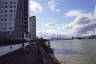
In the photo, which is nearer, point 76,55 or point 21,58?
point 21,58

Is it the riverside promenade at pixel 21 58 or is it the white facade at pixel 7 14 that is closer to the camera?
the riverside promenade at pixel 21 58

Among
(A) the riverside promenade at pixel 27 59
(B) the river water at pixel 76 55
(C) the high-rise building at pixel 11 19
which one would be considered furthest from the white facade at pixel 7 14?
(A) the riverside promenade at pixel 27 59

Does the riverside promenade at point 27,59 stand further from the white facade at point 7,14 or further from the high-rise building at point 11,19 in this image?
the white facade at point 7,14

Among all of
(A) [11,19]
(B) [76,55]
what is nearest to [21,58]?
(B) [76,55]

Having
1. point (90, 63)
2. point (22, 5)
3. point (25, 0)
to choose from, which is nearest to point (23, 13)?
point (22, 5)

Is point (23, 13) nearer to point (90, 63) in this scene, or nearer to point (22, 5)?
→ point (22, 5)

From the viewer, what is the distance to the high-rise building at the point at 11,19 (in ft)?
271

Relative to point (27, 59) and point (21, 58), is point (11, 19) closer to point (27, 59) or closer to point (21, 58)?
point (21, 58)

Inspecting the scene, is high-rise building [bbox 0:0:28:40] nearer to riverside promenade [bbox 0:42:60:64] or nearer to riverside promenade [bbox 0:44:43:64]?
riverside promenade [bbox 0:44:43:64]

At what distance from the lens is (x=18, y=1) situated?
9162 centimetres

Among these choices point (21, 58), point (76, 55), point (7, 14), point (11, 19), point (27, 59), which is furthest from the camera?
point (7, 14)

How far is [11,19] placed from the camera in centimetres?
8569

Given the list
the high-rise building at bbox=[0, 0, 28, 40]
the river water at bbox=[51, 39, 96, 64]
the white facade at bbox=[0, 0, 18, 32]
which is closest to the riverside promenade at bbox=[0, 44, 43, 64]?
the river water at bbox=[51, 39, 96, 64]

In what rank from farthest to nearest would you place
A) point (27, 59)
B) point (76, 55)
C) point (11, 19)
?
point (11, 19) → point (76, 55) → point (27, 59)
